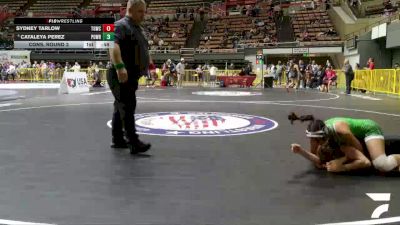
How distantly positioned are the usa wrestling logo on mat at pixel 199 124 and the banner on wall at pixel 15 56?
91.8 feet

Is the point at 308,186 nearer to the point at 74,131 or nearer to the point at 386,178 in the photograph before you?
the point at 386,178

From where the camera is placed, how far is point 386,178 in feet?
12.1

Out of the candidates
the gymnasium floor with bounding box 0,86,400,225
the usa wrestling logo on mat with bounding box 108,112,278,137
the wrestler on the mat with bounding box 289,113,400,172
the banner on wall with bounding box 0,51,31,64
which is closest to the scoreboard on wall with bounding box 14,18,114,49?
the usa wrestling logo on mat with bounding box 108,112,278,137

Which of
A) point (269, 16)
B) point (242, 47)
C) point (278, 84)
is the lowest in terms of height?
point (278, 84)

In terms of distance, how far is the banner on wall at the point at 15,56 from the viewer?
3325 cm

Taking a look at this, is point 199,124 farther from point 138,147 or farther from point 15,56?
point 15,56

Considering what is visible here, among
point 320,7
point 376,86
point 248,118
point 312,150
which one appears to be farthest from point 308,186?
point 320,7

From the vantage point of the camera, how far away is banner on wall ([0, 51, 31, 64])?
33.2 meters

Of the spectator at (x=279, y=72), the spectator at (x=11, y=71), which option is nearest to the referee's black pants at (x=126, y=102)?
the spectator at (x=279, y=72)

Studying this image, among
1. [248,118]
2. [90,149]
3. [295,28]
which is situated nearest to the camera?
[90,149]

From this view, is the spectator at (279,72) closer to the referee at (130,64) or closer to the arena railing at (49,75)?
the arena railing at (49,75)

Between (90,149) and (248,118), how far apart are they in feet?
12.0

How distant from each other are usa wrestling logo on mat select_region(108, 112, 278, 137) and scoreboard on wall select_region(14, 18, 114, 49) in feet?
25.3

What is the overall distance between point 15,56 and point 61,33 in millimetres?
20641
